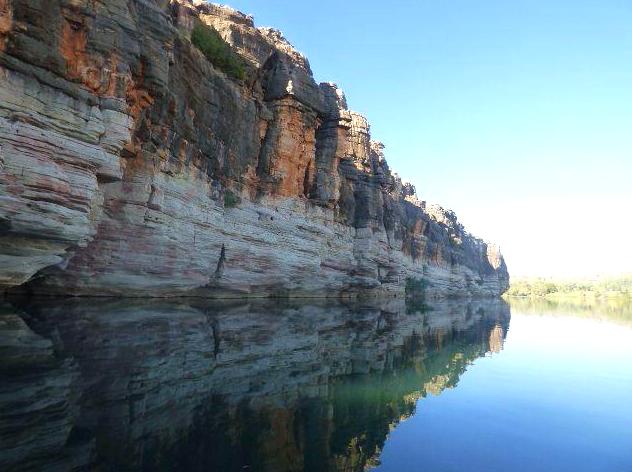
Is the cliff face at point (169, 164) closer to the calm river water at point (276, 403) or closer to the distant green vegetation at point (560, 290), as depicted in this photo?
the calm river water at point (276, 403)

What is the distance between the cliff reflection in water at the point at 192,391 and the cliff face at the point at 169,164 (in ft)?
12.3

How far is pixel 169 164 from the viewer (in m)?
21.7

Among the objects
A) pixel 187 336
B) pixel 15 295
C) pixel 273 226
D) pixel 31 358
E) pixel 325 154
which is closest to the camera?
pixel 31 358

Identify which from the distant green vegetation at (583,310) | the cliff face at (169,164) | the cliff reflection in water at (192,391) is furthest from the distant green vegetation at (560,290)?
the cliff reflection in water at (192,391)

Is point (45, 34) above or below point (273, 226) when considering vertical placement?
above

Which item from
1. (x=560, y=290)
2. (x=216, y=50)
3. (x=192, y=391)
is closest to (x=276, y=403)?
(x=192, y=391)

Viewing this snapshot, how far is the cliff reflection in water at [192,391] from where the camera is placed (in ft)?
16.9

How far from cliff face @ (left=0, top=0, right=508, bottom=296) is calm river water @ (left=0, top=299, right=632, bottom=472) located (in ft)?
13.3

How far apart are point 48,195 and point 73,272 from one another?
231 inches

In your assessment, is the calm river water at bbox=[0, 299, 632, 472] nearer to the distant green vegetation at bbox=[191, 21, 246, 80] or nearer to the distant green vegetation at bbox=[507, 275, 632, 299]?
the distant green vegetation at bbox=[191, 21, 246, 80]

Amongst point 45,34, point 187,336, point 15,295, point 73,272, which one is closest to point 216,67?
point 45,34

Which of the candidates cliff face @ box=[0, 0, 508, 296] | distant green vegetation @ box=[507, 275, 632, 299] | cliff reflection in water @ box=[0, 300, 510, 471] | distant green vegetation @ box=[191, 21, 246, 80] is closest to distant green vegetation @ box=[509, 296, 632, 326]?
cliff face @ box=[0, 0, 508, 296]

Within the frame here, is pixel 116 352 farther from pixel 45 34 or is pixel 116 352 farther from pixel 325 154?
pixel 325 154

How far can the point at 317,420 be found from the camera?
698 cm
